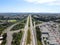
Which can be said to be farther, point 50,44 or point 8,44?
point 50,44

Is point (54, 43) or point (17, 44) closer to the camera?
point (17, 44)

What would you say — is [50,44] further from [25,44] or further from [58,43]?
[25,44]

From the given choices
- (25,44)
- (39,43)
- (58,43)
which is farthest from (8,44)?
(58,43)

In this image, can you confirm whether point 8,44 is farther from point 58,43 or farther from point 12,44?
point 58,43

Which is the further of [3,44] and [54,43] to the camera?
[54,43]

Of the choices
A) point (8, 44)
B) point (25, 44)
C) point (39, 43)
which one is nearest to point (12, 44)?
point (8, 44)

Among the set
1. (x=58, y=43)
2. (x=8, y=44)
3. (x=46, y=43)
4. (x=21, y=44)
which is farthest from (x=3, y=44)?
(x=58, y=43)

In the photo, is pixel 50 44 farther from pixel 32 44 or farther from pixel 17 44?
pixel 17 44
